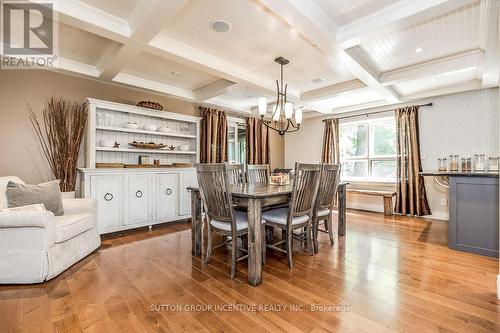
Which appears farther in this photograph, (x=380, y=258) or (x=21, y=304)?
(x=380, y=258)

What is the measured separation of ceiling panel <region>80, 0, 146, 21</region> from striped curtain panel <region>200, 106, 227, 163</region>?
9.04 feet

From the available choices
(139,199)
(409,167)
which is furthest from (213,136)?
(409,167)

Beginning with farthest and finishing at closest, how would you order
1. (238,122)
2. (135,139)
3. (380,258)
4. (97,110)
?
1. (238,122)
2. (135,139)
3. (97,110)
4. (380,258)

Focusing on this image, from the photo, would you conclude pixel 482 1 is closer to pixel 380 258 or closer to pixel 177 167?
pixel 380 258

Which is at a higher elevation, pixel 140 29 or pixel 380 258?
pixel 140 29

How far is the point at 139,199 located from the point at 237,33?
111 inches

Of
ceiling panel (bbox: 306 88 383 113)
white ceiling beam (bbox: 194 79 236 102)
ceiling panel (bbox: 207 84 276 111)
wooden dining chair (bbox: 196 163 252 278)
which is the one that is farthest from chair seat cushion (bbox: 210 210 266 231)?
ceiling panel (bbox: 306 88 383 113)

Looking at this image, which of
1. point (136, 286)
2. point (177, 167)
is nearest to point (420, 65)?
point (177, 167)

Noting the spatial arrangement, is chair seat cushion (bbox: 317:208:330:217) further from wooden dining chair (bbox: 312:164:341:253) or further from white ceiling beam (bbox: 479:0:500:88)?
white ceiling beam (bbox: 479:0:500:88)

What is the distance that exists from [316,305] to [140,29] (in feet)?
9.52

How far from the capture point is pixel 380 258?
2.58m

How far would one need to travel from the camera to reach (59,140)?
10.8 feet

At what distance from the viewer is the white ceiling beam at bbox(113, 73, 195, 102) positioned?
3789 mm

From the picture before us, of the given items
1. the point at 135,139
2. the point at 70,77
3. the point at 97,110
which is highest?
the point at 70,77
